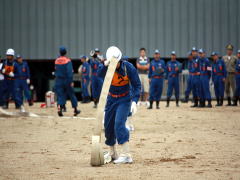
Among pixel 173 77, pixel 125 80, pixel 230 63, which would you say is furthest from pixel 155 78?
pixel 125 80

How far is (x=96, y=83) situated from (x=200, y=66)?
420 centimetres

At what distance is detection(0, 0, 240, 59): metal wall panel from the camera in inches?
1319

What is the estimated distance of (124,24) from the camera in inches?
1328

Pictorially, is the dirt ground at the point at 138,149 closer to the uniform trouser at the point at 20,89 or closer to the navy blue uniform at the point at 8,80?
the uniform trouser at the point at 20,89

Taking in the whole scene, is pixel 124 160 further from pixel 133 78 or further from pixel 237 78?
pixel 237 78

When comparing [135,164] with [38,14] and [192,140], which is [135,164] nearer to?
[192,140]

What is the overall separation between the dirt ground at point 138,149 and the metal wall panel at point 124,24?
16608 mm

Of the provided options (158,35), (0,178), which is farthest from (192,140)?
(158,35)

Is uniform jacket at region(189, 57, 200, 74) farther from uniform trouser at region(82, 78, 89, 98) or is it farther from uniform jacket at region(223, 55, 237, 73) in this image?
uniform trouser at region(82, 78, 89, 98)

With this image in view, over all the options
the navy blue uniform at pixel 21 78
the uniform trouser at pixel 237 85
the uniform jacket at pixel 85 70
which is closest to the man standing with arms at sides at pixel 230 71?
the uniform trouser at pixel 237 85

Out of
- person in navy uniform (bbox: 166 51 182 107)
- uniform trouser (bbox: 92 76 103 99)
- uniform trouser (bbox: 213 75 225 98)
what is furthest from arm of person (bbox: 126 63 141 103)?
uniform trouser (bbox: 213 75 225 98)

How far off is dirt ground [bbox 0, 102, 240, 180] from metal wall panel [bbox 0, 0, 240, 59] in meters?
16.6

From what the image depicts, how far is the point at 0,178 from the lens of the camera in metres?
7.73

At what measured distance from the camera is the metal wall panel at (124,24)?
33500 mm
